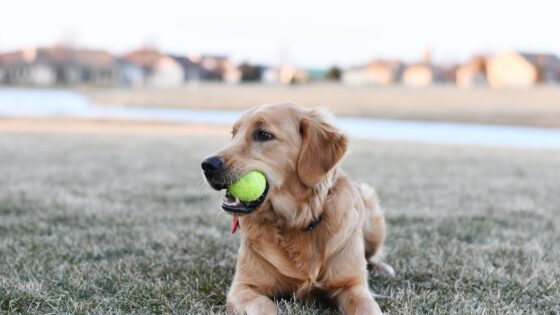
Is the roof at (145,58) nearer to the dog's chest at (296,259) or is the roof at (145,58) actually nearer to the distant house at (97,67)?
the distant house at (97,67)

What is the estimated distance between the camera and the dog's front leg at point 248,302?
279 centimetres

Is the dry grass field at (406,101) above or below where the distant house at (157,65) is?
below

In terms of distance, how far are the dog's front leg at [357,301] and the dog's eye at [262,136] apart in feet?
3.12

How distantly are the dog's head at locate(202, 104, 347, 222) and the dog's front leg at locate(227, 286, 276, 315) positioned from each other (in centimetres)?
44

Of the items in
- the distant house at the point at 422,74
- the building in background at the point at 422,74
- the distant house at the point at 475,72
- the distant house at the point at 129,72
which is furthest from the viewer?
the distant house at the point at 129,72

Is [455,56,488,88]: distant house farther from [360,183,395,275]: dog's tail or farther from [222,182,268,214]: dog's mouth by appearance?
[222,182,268,214]: dog's mouth

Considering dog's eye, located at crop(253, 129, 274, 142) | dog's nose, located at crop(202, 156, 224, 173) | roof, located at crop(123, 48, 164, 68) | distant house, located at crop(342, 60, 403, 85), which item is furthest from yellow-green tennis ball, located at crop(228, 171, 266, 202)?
roof, located at crop(123, 48, 164, 68)

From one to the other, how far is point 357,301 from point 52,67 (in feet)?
281

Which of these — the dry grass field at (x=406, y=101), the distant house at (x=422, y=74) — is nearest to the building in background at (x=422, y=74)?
the distant house at (x=422, y=74)

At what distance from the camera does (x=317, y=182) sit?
3.14 metres

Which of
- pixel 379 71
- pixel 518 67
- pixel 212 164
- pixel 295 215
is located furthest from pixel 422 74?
pixel 212 164

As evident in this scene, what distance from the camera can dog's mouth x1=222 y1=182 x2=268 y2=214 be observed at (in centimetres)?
298

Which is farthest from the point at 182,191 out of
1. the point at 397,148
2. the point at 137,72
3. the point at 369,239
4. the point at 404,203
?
the point at 137,72

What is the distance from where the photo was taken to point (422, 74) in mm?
73500
